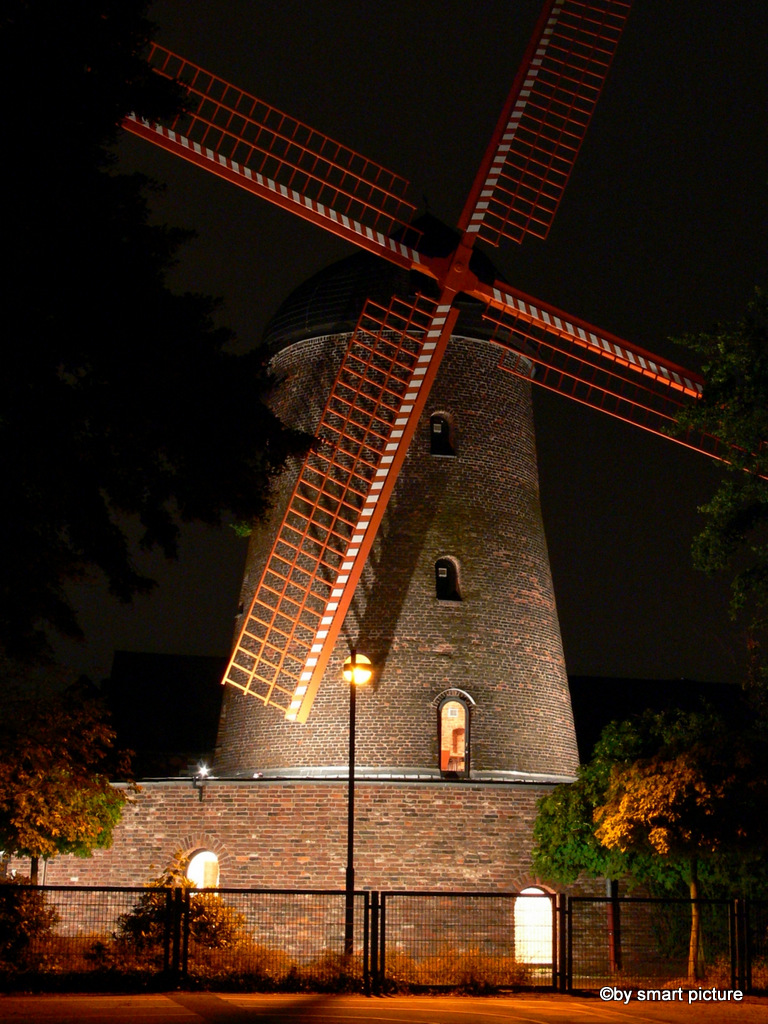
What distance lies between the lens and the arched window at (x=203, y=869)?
20.9 meters

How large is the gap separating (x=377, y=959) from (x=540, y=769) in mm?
7956

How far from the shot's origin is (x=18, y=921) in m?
13.3

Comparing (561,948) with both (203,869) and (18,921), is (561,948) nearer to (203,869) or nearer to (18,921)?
(18,921)

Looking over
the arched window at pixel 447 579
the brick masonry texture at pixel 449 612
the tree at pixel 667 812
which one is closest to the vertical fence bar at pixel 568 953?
the tree at pixel 667 812

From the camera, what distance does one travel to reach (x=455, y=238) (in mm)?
21516

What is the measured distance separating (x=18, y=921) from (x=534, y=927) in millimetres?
9227

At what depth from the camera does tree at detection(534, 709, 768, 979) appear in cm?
1623

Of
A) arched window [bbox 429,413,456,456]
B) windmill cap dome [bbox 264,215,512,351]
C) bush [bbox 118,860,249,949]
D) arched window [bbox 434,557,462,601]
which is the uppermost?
windmill cap dome [bbox 264,215,512,351]

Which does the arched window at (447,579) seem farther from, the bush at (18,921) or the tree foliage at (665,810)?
the bush at (18,921)

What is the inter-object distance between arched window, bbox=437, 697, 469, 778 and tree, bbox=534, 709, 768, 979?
171cm

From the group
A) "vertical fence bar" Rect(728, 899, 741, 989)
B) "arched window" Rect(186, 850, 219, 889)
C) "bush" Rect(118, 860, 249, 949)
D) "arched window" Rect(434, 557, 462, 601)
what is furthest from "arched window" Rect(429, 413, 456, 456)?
"vertical fence bar" Rect(728, 899, 741, 989)

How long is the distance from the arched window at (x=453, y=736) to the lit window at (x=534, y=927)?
7.21 ft

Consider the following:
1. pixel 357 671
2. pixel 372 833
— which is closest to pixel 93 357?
pixel 357 671

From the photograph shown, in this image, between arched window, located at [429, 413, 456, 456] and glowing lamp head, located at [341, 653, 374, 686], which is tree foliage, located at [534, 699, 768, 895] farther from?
arched window, located at [429, 413, 456, 456]
